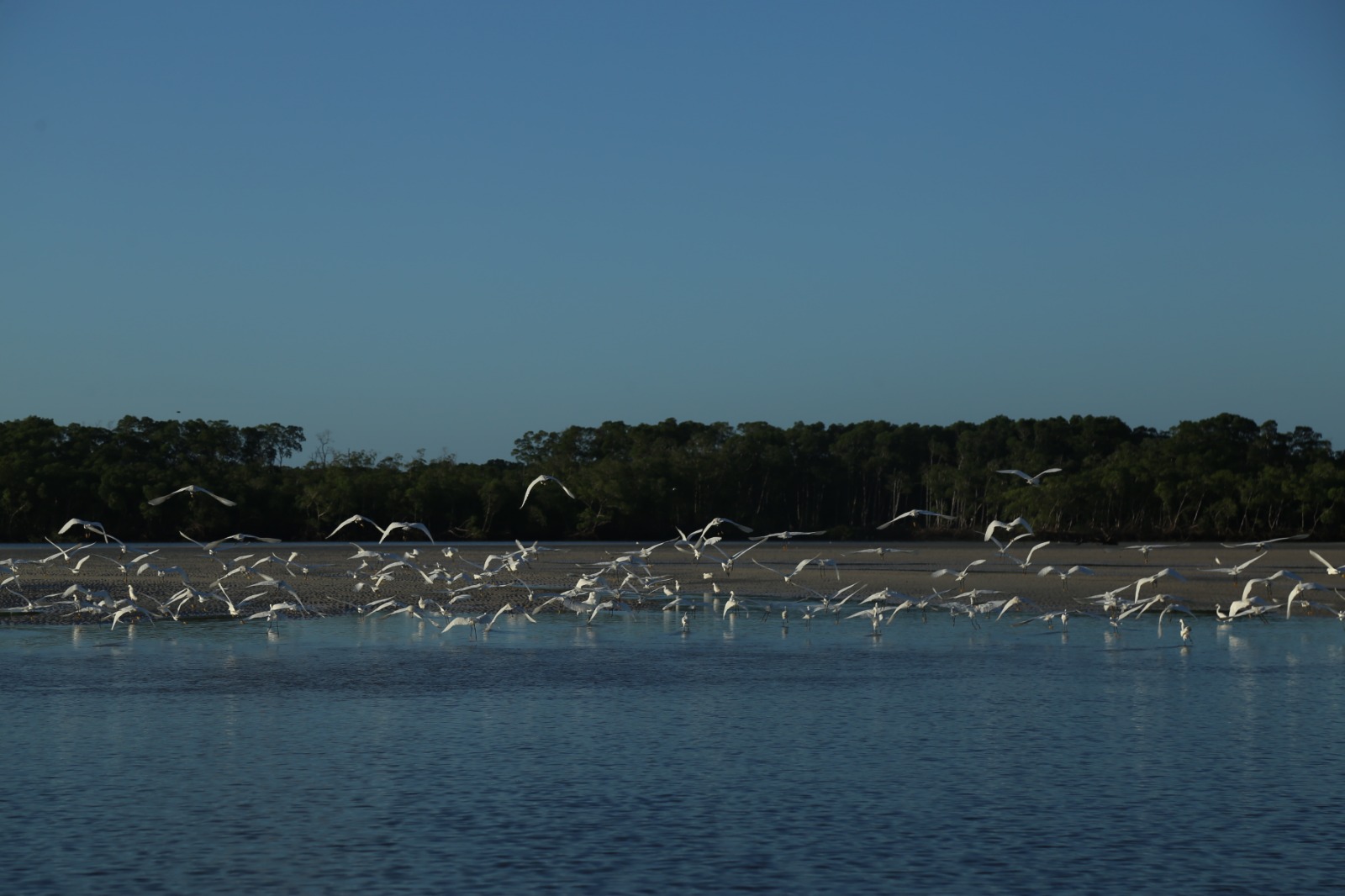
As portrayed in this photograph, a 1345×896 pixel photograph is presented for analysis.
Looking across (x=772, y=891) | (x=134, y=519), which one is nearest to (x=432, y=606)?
(x=772, y=891)

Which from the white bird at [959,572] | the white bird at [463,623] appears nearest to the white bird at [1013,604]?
the white bird at [959,572]

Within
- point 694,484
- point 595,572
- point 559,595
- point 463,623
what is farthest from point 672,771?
point 694,484

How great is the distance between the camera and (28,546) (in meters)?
79.4

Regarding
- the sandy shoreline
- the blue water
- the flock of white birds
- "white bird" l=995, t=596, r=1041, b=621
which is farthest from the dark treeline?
the blue water

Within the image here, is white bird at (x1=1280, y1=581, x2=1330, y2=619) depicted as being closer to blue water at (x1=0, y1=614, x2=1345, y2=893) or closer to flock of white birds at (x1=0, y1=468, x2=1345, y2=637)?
flock of white birds at (x1=0, y1=468, x2=1345, y2=637)

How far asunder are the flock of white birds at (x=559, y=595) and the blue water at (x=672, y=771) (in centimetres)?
313

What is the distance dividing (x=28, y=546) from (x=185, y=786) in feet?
236

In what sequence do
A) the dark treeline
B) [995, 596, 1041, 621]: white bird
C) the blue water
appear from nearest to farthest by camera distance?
the blue water, [995, 596, 1041, 621]: white bird, the dark treeline

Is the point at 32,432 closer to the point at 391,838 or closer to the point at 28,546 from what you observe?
the point at 28,546

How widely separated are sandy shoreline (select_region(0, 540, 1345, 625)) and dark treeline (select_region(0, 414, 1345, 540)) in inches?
1167

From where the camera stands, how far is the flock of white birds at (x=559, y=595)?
99.8 ft

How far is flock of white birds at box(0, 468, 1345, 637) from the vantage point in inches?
1197

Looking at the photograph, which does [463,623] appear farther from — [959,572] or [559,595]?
[959,572]

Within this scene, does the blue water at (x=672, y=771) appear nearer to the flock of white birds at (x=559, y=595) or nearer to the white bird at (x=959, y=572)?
the flock of white birds at (x=559, y=595)
